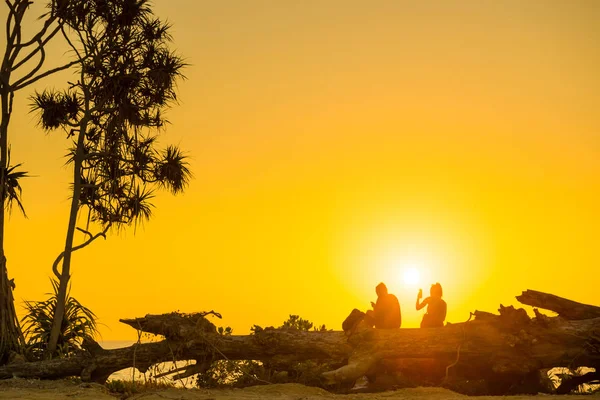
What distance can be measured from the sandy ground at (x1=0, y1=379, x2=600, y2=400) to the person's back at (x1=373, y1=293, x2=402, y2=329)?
98.0 inches

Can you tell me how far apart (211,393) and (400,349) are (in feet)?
12.6

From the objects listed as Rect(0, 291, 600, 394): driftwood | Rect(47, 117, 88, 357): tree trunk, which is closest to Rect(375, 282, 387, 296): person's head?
Rect(0, 291, 600, 394): driftwood

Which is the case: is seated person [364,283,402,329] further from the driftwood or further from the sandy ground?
the sandy ground

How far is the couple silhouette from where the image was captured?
16.4 metres

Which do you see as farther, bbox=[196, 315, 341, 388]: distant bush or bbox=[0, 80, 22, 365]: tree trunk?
bbox=[0, 80, 22, 365]: tree trunk

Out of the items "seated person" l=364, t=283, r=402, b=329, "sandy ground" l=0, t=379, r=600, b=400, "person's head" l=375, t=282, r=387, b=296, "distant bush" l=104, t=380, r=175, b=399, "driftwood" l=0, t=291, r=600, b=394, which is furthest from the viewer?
"person's head" l=375, t=282, r=387, b=296

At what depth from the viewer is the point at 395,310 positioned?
54.3 ft

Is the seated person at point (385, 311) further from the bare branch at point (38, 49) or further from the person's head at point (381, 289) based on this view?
the bare branch at point (38, 49)

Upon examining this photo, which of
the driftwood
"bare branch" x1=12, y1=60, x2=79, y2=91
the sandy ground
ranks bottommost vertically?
the sandy ground

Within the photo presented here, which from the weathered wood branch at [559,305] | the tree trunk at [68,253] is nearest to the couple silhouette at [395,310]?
the weathered wood branch at [559,305]

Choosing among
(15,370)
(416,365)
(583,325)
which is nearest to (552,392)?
(583,325)

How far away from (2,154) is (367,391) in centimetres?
1026

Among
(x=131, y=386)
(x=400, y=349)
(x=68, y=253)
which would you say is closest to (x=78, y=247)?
(x=68, y=253)

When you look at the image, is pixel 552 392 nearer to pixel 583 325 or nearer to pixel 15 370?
pixel 583 325
